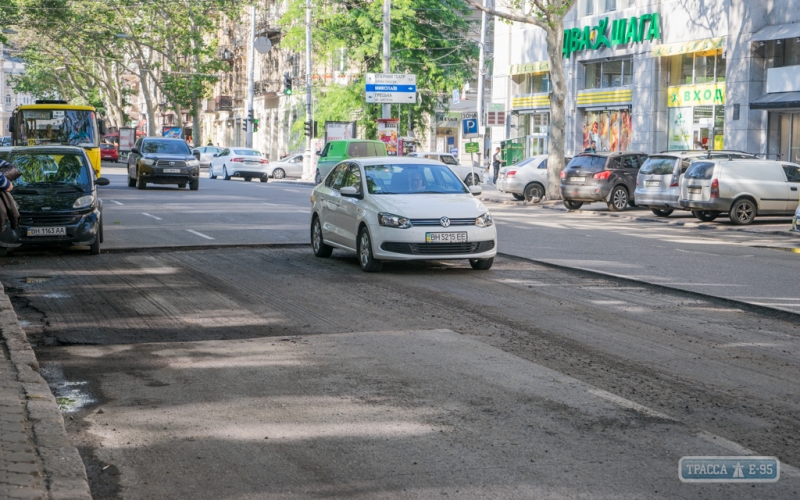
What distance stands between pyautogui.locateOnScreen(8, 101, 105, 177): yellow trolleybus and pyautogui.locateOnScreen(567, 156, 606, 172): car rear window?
13628mm

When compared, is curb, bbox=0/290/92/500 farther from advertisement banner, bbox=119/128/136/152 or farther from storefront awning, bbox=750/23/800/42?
advertisement banner, bbox=119/128/136/152

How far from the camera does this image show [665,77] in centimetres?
4209

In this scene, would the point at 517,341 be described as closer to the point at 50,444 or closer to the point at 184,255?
the point at 50,444

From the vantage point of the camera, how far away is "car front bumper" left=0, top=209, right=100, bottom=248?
16.3 metres

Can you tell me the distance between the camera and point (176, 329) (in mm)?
10156

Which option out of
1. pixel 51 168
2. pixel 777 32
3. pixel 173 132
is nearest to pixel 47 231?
pixel 51 168

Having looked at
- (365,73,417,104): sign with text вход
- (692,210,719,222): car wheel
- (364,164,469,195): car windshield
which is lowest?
(692,210,719,222): car wheel

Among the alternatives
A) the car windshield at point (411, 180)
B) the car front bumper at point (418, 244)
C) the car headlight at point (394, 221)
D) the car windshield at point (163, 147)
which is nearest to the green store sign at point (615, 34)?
the car windshield at point (163, 147)

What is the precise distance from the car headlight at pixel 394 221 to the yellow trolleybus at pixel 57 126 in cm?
2004

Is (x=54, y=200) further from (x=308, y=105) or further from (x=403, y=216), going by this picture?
(x=308, y=105)

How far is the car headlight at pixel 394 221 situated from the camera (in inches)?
562

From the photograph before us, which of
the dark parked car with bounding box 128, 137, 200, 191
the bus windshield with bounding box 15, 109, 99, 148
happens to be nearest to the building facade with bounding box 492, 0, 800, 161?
the dark parked car with bounding box 128, 137, 200, 191

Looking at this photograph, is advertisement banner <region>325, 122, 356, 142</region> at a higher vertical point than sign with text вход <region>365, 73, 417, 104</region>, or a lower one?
lower

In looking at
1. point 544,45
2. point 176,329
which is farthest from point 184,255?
point 544,45
